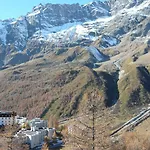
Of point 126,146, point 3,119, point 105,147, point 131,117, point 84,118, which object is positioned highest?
point 84,118

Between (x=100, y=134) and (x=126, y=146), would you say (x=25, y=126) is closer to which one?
(x=126, y=146)

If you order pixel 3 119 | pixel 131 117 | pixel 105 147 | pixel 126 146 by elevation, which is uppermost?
pixel 105 147

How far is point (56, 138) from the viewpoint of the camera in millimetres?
116375

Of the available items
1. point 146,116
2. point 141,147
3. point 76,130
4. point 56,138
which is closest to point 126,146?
point 141,147

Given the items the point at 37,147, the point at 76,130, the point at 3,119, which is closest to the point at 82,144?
the point at 76,130

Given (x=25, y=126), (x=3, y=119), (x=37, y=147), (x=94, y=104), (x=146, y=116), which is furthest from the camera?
(x=146, y=116)

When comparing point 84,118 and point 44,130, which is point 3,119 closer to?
point 44,130

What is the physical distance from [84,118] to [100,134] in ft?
5.63

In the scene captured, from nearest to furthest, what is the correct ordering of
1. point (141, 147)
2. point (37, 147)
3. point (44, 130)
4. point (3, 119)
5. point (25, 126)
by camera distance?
point (141, 147), point (37, 147), point (44, 130), point (25, 126), point (3, 119)

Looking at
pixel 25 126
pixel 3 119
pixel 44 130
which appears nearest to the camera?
pixel 44 130

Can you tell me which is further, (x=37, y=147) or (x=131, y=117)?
(x=131, y=117)

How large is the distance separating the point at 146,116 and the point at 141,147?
98358mm

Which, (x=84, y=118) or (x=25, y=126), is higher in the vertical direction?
(x=84, y=118)

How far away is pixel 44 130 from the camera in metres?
124
